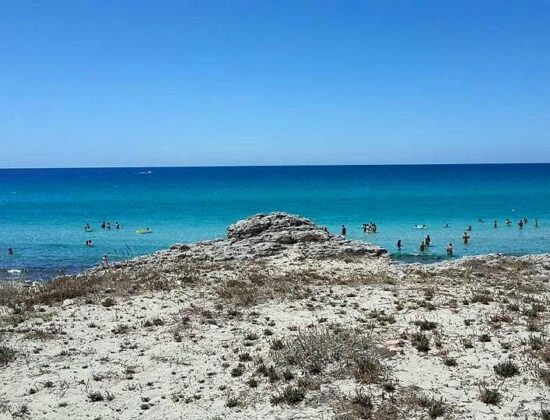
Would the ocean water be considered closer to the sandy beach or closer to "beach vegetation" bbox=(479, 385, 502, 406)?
the sandy beach

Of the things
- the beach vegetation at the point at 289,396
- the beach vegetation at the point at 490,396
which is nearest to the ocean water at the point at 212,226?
the beach vegetation at the point at 289,396

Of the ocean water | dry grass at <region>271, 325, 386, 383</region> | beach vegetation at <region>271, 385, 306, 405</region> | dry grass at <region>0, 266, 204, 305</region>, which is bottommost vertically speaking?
the ocean water

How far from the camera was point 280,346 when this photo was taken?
40.3ft

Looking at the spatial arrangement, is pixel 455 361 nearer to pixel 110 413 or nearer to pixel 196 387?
pixel 196 387

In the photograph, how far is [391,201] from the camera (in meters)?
95.2

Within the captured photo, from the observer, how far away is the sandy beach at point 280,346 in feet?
31.6

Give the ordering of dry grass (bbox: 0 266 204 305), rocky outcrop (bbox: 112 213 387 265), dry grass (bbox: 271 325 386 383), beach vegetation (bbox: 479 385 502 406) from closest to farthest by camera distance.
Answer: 1. beach vegetation (bbox: 479 385 502 406)
2. dry grass (bbox: 271 325 386 383)
3. dry grass (bbox: 0 266 204 305)
4. rocky outcrop (bbox: 112 213 387 265)

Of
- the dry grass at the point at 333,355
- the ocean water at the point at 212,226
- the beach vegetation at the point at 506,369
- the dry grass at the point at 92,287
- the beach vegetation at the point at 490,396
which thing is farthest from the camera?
the ocean water at the point at 212,226

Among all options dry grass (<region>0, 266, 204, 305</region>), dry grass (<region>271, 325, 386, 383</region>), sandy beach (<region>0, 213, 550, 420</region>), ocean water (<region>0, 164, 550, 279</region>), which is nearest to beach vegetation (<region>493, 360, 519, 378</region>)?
sandy beach (<region>0, 213, 550, 420</region>)

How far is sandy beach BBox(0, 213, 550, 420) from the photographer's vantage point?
31.6 feet

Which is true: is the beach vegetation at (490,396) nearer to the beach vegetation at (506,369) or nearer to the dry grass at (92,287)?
the beach vegetation at (506,369)

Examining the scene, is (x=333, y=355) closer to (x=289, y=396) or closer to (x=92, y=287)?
(x=289, y=396)

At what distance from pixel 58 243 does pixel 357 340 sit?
41752mm

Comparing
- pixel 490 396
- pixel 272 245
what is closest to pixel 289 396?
pixel 490 396
